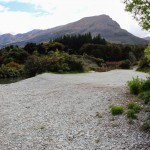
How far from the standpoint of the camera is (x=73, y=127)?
43.1 ft

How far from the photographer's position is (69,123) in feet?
45.2

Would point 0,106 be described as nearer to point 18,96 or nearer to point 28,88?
point 18,96

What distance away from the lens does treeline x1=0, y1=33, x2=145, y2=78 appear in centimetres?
3897

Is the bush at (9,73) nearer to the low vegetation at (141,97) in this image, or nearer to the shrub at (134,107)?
the low vegetation at (141,97)

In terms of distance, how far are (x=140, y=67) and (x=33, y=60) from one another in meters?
14.1

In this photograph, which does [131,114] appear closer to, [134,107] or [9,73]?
[134,107]

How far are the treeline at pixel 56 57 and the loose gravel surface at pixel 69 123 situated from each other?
1727 cm

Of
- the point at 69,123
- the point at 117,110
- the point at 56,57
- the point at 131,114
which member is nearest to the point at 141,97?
the point at 117,110

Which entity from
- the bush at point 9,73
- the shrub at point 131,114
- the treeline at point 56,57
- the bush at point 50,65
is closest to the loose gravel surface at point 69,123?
the shrub at point 131,114

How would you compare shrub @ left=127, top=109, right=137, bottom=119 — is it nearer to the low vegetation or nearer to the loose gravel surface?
the low vegetation

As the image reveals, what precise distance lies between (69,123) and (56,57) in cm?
2710

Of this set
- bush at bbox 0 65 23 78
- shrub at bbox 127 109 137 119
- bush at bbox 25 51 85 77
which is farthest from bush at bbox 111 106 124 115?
bush at bbox 0 65 23 78

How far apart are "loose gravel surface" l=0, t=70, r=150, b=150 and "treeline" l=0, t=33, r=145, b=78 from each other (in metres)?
17.3

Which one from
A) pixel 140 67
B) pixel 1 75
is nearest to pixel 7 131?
pixel 140 67
